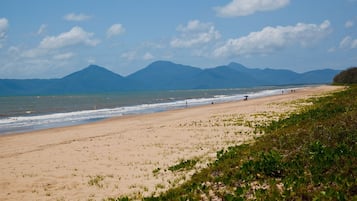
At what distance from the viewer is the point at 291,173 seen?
8242 millimetres

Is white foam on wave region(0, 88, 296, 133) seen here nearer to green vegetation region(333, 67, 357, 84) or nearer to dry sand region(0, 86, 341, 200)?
dry sand region(0, 86, 341, 200)

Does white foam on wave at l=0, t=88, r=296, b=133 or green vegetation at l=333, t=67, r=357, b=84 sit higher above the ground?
green vegetation at l=333, t=67, r=357, b=84

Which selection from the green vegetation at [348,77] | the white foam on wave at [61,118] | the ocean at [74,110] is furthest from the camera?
the green vegetation at [348,77]

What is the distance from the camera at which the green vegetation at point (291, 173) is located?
23.7 feet

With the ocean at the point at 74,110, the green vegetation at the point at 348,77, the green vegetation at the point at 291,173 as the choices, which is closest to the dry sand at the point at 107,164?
the green vegetation at the point at 291,173

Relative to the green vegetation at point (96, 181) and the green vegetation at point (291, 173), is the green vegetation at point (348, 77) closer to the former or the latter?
the green vegetation at point (291, 173)

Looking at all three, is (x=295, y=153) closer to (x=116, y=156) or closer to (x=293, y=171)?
(x=293, y=171)

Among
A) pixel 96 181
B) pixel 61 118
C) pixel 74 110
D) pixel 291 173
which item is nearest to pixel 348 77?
pixel 74 110

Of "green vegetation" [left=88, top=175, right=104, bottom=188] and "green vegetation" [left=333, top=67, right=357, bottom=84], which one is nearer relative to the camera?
"green vegetation" [left=88, top=175, right=104, bottom=188]

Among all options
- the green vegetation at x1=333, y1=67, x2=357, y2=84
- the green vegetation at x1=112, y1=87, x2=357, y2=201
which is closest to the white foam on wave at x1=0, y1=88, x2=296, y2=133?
the green vegetation at x1=112, y1=87, x2=357, y2=201

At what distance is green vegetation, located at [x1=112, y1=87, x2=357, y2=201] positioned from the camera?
7212mm

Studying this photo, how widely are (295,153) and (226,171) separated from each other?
1.69m

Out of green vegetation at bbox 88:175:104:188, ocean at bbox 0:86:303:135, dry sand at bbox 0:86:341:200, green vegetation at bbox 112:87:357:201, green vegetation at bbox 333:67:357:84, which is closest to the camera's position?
green vegetation at bbox 112:87:357:201

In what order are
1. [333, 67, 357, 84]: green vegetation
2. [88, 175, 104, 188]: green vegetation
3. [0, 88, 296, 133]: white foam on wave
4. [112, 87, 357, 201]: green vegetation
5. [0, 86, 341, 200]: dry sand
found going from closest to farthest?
1. [112, 87, 357, 201]: green vegetation
2. [0, 86, 341, 200]: dry sand
3. [88, 175, 104, 188]: green vegetation
4. [0, 88, 296, 133]: white foam on wave
5. [333, 67, 357, 84]: green vegetation
